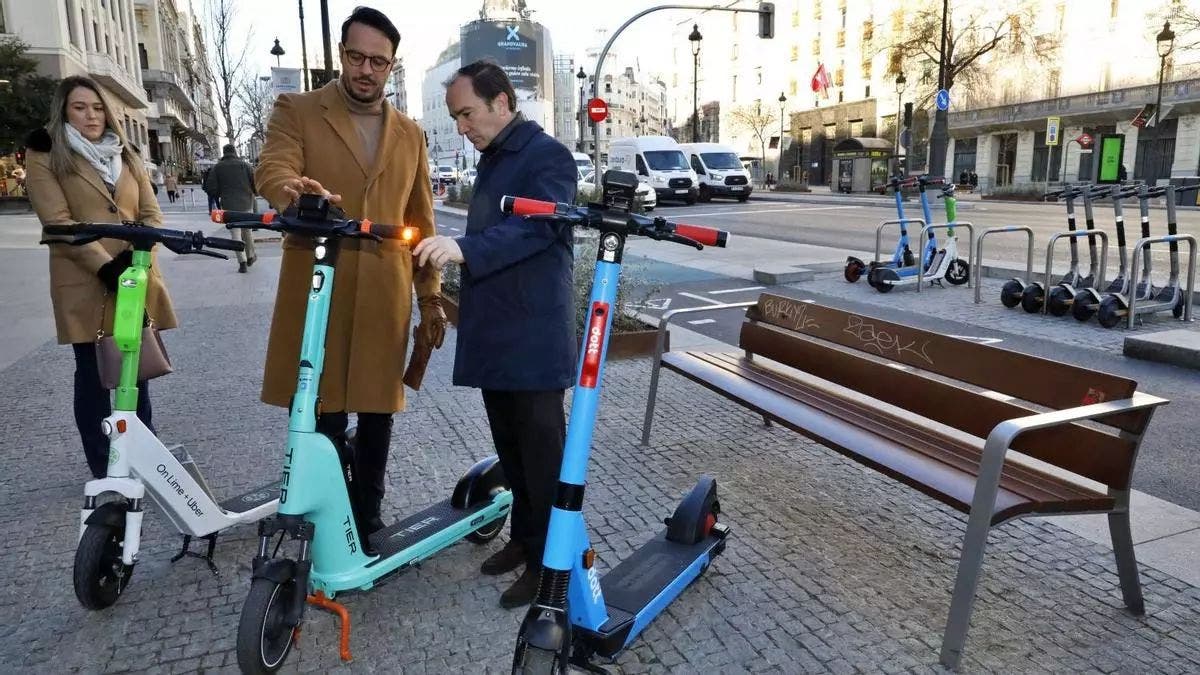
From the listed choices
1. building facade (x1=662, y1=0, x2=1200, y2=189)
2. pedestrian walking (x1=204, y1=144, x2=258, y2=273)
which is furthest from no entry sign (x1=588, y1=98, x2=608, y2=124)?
building facade (x1=662, y1=0, x2=1200, y2=189)

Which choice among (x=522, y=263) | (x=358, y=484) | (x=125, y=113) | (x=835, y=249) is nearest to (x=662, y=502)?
(x=358, y=484)

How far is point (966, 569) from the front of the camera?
2520 millimetres

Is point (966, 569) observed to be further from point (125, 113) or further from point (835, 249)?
point (125, 113)

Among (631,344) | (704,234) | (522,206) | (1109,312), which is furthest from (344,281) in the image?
(1109,312)

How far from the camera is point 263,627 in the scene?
7.79 feet

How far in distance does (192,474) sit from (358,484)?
66 centimetres

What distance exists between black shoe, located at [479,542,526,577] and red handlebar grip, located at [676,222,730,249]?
1620mm

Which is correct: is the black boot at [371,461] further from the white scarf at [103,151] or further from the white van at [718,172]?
the white van at [718,172]

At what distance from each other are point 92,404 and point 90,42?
48280 millimetres

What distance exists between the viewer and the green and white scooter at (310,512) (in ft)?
7.87

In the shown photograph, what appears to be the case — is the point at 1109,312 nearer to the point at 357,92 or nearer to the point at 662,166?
the point at 357,92

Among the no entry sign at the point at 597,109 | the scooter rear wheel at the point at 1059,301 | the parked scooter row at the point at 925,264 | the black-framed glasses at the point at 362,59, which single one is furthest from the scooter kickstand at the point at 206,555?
the no entry sign at the point at 597,109

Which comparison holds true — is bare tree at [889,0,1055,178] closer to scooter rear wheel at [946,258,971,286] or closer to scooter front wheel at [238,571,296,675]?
scooter rear wheel at [946,258,971,286]

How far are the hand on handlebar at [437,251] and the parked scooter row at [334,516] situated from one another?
198 mm
